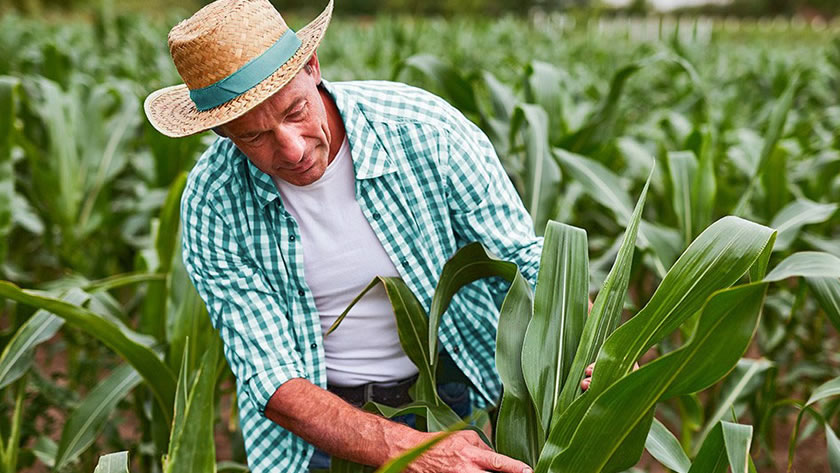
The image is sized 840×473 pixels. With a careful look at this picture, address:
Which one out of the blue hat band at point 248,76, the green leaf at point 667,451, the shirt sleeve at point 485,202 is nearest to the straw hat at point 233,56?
the blue hat band at point 248,76

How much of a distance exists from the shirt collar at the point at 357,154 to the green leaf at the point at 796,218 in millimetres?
961

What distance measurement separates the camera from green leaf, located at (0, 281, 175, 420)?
1370mm

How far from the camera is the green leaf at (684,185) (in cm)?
186

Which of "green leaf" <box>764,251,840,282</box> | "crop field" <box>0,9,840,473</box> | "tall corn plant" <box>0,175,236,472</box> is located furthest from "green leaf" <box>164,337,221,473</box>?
"green leaf" <box>764,251,840,282</box>

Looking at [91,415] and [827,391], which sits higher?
[827,391]

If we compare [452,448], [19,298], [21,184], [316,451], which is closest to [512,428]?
[452,448]

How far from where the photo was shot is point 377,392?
1446mm

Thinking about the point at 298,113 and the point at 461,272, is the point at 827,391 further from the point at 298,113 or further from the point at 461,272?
the point at 298,113

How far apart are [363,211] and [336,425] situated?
342mm

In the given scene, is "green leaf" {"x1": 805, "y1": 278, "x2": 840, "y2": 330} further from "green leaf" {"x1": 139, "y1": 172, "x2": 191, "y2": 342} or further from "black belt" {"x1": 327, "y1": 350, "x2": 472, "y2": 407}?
"green leaf" {"x1": 139, "y1": 172, "x2": 191, "y2": 342}

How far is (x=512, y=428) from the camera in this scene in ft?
3.75

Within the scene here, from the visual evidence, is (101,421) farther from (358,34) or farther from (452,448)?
(358,34)

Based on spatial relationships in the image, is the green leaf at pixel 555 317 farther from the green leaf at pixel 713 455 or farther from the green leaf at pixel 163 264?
the green leaf at pixel 163 264

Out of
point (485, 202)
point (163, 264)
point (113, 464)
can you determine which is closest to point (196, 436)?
point (113, 464)
